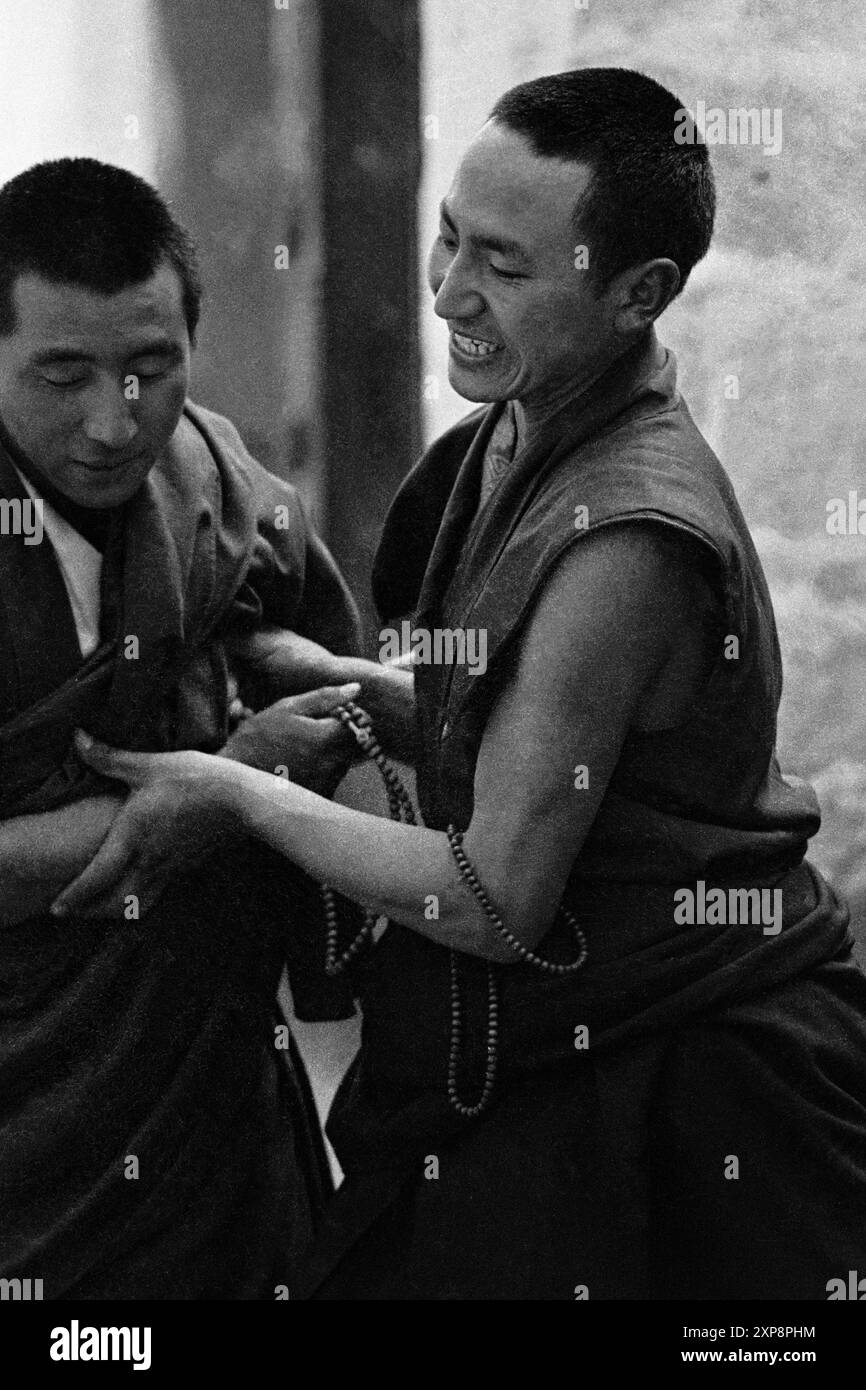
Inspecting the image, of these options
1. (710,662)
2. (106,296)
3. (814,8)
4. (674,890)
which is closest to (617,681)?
(710,662)

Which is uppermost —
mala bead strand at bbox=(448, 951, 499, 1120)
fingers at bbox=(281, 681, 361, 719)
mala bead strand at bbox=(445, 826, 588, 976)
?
fingers at bbox=(281, 681, 361, 719)

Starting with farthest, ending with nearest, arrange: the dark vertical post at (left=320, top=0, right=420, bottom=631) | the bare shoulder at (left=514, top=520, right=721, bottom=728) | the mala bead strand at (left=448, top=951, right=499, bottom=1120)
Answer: the dark vertical post at (left=320, top=0, right=420, bottom=631)
the mala bead strand at (left=448, top=951, right=499, bottom=1120)
the bare shoulder at (left=514, top=520, right=721, bottom=728)

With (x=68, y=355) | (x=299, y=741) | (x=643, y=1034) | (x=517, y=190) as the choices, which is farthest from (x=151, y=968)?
(x=517, y=190)

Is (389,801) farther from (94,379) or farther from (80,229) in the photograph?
(80,229)

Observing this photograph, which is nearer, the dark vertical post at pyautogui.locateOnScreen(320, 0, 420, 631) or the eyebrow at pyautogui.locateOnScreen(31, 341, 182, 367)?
the eyebrow at pyautogui.locateOnScreen(31, 341, 182, 367)

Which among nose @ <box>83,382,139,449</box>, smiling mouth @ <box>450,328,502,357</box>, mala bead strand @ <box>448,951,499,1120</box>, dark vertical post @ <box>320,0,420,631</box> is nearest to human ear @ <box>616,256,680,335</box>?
smiling mouth @ <box>450,328,502,357</box>

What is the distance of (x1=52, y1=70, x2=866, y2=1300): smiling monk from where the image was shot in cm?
169

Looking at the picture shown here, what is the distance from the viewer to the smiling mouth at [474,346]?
176 centimetres

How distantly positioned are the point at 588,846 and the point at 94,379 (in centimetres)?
63

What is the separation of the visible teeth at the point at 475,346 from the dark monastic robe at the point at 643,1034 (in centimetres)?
9

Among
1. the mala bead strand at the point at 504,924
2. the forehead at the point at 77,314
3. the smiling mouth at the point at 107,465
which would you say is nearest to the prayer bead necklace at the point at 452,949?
the mala bead strand at the point at 504,924

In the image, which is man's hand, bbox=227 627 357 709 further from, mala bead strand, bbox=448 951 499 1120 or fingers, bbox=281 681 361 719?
mala bead strand, bbox=448 951 499 1120

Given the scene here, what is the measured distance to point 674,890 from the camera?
1.76 m
